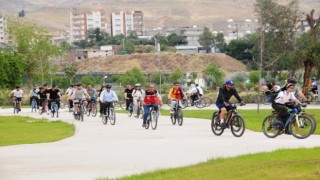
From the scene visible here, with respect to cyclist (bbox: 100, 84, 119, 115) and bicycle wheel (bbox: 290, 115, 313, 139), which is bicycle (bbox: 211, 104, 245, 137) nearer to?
bicycle wheel (bbox: 290, 115, 313, 139)

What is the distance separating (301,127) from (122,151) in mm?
5859

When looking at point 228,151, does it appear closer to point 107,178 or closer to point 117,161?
point 117,161

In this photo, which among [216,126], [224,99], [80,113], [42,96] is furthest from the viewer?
[42,96]

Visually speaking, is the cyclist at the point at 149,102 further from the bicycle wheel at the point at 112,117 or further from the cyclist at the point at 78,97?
the cyclist at the point at 78,97

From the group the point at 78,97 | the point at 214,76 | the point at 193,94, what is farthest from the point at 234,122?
the point at 214,76

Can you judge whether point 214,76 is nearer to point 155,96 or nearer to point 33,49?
point 33,49

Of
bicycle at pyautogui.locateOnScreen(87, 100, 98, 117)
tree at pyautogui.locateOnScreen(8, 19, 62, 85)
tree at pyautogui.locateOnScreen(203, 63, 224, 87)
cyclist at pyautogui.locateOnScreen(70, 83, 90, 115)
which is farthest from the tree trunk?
tree at pyautogui.locateOnScreen(203, 63, 224, 87)

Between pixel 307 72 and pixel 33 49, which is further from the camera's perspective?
pixel 33 49

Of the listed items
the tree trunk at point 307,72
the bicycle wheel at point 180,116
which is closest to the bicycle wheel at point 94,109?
the bicycle wheel at point 180,116

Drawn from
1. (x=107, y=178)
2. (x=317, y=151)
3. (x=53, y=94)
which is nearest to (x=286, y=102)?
(x=317, y=151)

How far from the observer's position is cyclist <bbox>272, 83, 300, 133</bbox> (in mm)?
25891

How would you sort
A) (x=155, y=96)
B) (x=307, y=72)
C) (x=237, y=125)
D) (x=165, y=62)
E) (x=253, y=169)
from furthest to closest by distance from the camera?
(x=165, y=62), (x=307, y=72), (x=155, y=96), (x=237, y=125), (x=253, y=169)

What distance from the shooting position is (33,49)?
113750mm

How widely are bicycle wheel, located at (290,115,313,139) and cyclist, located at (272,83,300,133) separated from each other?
346 mm
